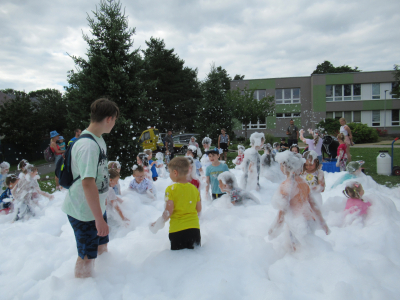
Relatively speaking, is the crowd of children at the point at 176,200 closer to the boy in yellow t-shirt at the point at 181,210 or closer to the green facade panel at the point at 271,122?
the boy in yellow t-shirt at the point at 181,210

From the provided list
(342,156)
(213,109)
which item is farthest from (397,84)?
(342,156)

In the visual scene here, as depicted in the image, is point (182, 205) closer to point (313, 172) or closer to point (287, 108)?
point (313, 172)

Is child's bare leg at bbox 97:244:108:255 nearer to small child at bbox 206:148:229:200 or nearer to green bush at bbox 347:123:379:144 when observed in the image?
small child at bbox 206:148:229:200

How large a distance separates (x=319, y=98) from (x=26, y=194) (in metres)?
30.3

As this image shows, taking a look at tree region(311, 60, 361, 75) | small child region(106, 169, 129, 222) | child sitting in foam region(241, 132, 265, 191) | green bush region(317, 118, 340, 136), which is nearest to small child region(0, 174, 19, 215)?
small child region(106, 169, 129, 222)

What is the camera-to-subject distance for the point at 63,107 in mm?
26109

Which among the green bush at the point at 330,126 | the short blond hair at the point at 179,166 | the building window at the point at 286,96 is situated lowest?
the short blond hair at the point at 179,166

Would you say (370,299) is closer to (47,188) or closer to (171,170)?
(171,170)

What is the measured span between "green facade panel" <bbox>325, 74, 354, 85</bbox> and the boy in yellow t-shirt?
3123 centimetres

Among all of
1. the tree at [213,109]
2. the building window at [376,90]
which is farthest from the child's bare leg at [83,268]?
the building window at [376,90]

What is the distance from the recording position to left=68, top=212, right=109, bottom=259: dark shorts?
7.88 ft

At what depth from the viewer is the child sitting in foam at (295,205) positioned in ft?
9.82

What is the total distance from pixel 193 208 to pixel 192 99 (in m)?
28.9

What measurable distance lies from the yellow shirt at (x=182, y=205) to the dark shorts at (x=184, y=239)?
1.9 inches
